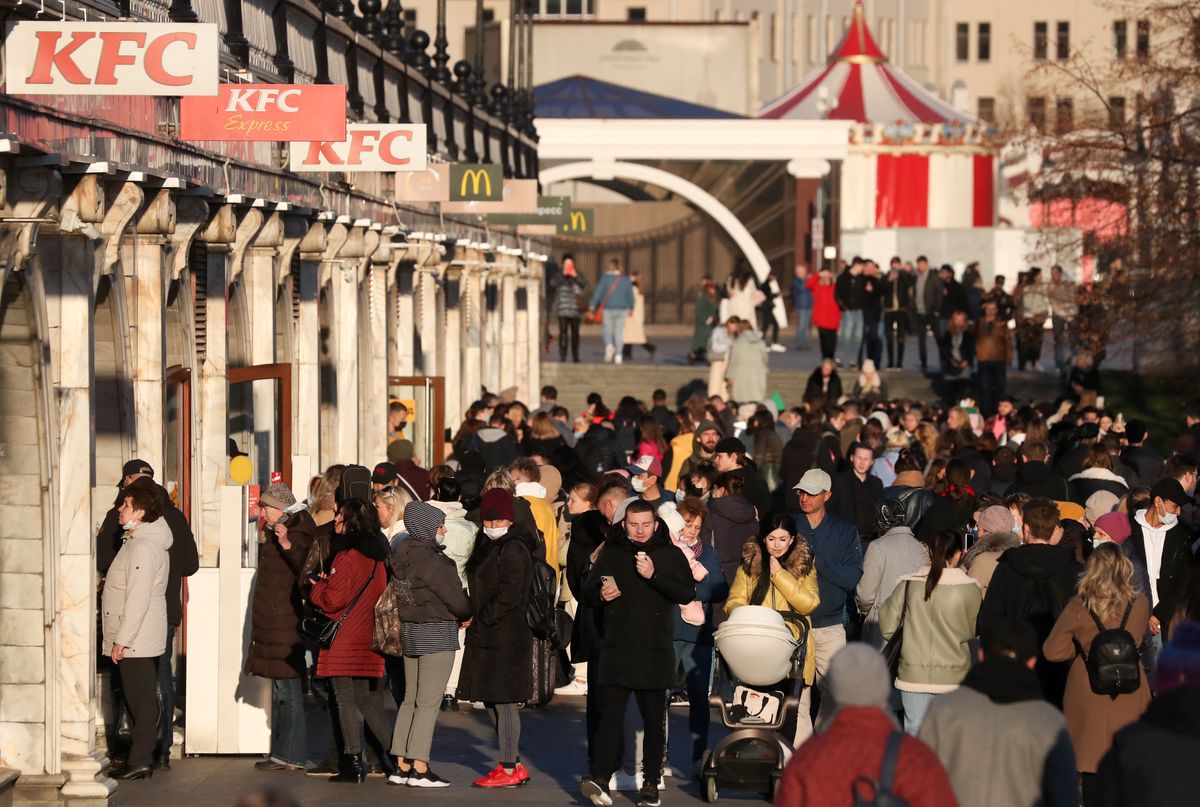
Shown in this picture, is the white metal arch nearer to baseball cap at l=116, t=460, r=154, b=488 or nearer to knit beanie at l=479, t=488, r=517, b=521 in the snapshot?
→ baseball cap at l=116, t=460, r=154, b=488

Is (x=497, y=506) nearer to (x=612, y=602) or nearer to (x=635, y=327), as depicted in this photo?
(x=612, y=602)

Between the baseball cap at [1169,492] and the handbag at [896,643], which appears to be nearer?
the handbag at [896,643]

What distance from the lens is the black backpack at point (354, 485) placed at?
46.6ft

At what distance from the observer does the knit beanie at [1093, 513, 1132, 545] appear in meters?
13.6

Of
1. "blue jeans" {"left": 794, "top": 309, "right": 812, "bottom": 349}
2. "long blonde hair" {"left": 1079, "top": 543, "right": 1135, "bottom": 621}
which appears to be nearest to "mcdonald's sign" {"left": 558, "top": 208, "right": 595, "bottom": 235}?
"blue jeans" {"left": 794, "top": 309, "right": 812, "bottom": 349}

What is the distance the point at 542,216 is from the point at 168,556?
16.8 metres

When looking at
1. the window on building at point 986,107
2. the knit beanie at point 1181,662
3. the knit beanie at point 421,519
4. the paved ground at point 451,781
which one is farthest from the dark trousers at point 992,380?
the window on building at point 986,107

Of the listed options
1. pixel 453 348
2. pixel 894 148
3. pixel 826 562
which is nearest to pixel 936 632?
pixel 826 562

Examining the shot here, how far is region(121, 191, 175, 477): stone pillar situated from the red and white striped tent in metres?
41.2

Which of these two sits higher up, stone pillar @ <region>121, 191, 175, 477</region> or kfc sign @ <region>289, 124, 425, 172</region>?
kfc sign @ <region>289, 124, 425, 172</region>

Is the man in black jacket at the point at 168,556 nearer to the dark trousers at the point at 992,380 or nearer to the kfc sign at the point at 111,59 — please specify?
the kfc sign at the point at 111,59

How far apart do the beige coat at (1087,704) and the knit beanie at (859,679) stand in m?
3.24

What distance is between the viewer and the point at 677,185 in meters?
53.3

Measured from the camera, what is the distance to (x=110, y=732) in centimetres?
1345
